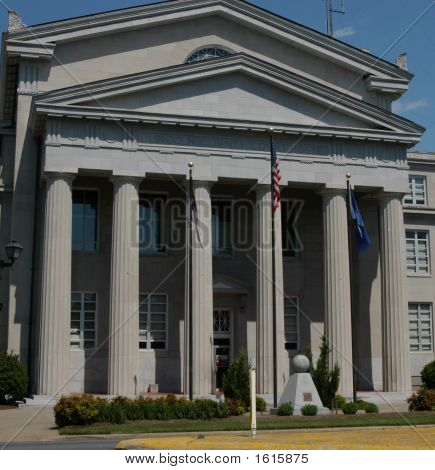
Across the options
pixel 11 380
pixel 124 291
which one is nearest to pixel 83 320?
pixel 124 291

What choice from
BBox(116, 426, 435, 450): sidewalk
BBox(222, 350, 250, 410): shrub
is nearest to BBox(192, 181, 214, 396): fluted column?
BBox(222, 350, 250, 410): shrub

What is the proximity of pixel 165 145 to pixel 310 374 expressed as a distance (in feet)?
40.8

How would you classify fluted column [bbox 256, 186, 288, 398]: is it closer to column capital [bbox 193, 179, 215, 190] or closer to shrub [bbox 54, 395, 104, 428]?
column capital [bbox 193, 179, 215, 190]

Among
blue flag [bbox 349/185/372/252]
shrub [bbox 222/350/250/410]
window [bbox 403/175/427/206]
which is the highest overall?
window [bbox 403/175/427/206]

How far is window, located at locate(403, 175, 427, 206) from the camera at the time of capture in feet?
145

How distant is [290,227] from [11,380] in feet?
50.3

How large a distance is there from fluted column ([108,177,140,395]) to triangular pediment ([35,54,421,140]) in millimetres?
3500

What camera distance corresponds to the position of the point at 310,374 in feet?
91.9

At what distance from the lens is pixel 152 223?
3812 cm

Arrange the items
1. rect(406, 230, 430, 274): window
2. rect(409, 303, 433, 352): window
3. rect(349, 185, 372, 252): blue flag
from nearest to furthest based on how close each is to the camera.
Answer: rect(349, 185, 372, 252): blue flag < rect(409, 303, 433, 352): window < rect(406, 230, 430, 274): window

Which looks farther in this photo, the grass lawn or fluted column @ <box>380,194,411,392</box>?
fluted column @ <box>380,194,411,392</box>

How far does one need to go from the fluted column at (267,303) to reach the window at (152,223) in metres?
5.04

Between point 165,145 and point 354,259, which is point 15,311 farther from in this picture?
point 354,259

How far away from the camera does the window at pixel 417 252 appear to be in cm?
4288
